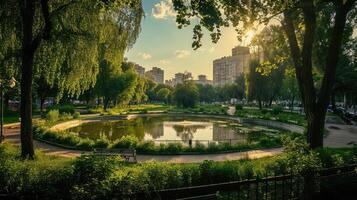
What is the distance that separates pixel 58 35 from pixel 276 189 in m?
9.65

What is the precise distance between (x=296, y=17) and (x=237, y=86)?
8571 centimetres

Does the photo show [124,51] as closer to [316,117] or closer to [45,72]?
[45,72]

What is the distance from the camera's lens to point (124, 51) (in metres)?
15.7

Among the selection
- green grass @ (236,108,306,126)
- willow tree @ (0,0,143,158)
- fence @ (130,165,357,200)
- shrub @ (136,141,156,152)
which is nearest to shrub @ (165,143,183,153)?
shrub @ (136,141,156,152)

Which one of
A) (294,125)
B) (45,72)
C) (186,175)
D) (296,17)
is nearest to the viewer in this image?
(186,175)

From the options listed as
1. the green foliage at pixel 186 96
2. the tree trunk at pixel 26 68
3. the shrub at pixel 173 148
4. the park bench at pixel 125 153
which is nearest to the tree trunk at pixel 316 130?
the park bench at pixel 125 153

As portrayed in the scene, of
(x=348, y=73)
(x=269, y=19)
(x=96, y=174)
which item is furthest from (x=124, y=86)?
(x=96, y=174)

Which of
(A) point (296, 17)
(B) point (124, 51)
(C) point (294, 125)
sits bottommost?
(C) point (294, 125)

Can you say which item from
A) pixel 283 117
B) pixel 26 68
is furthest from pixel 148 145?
pixel 283 117

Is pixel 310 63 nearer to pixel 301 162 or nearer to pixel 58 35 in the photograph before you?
pixel 301 162

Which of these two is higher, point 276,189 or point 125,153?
point 276,189

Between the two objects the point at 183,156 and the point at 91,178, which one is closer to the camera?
the point at 91,178

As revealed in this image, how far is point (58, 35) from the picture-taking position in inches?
494

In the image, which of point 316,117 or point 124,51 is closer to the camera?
point 316,117
